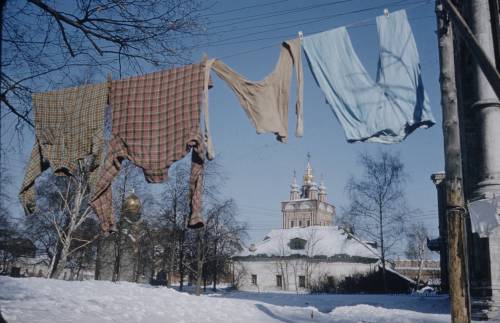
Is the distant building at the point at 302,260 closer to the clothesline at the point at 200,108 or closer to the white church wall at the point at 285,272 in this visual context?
the white church wall at the point at 285,272

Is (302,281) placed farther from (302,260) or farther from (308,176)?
(308,176)

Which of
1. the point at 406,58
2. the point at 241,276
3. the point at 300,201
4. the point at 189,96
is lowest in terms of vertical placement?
the point at 241,276

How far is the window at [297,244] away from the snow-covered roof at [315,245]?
0.78ft

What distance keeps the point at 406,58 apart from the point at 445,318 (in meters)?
7.25

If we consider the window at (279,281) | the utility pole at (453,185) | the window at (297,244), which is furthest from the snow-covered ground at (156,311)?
the window at (297,244)

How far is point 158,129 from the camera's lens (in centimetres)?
573

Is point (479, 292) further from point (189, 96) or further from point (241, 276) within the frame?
point (241, 276)

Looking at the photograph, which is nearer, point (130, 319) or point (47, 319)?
Answer: point (47, 319)

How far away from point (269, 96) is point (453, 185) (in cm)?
261

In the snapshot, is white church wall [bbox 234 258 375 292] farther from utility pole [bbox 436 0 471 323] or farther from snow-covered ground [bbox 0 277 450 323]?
utility pole [bbox 436 0 471 323]

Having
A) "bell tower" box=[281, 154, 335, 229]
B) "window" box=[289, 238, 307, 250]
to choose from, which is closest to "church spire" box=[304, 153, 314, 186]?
"bell tower" box=[281, 154, 335, 229]

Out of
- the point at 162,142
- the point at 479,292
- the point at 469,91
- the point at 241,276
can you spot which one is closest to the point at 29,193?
the point at 162,142

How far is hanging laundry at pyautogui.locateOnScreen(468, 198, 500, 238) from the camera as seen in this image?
586cm

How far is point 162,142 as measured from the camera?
5.63m
